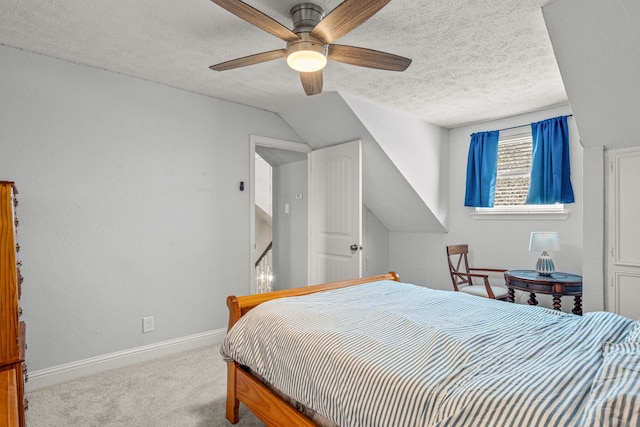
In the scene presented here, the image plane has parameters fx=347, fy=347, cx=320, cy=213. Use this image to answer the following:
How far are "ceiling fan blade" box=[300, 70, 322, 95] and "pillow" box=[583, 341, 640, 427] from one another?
1.96m

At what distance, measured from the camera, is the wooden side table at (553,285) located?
298 centimetres

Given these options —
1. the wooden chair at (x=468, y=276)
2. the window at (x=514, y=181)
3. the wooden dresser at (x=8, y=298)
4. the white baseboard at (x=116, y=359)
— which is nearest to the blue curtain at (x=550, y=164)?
the window at (x=514, y=181)

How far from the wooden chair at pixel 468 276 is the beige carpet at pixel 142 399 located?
2510mm

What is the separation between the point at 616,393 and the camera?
0.88 metres

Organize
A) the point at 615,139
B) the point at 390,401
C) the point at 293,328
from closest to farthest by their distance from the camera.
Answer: the point at 390,401, the point at 293,328, the point at 615,139

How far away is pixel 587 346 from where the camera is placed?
1.36 meters

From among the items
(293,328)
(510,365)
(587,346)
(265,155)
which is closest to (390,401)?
(510,365)

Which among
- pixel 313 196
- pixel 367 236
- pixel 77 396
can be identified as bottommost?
pixel 77 396

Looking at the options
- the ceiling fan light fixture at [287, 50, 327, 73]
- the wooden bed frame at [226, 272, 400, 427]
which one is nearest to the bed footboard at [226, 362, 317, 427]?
the wooden bed frame at [226, 272, 400, 427]

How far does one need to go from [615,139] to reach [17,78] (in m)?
4.32

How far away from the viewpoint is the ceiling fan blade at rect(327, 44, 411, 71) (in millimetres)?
1947

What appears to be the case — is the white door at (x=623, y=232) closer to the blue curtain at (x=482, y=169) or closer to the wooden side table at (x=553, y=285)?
the wooden side table at (x=553, y=285)

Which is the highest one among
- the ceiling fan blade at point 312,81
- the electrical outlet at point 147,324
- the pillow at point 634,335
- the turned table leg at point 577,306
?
the ceiling fan blade at point 312,81

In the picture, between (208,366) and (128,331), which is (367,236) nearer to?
(208,366)
